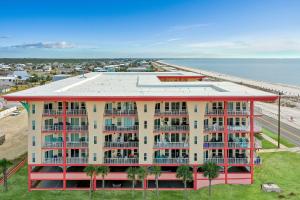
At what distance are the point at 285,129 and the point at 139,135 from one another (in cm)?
4969

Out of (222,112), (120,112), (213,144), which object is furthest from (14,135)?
(222,112)

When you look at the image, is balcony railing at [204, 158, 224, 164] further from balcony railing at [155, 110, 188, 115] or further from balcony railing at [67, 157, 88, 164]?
balcony railing at [67, 157, 88, 164]

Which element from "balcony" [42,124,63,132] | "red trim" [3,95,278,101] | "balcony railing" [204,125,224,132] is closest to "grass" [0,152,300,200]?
"balcony railing" [204,125,224,132]

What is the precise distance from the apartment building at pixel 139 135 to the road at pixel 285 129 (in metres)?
28.2

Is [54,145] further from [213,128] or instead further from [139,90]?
[213,128]

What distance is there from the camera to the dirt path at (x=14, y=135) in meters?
65.8

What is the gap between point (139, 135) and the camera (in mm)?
46656

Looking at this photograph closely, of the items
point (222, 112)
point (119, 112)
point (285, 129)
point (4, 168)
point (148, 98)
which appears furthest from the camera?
point (285, 129)

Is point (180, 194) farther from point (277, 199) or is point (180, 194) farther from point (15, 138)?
point (15, 138)

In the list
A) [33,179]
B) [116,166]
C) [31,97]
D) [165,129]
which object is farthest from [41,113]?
[165,129]

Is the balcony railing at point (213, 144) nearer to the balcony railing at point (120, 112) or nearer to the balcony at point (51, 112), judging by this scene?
the balcony railing at point (120, 112)

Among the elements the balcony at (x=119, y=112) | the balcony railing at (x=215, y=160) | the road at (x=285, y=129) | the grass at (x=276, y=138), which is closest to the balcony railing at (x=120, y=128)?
the balcony at (x=119, y=112)

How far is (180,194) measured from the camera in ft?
149

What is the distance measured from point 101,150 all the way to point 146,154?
594 centimetres
